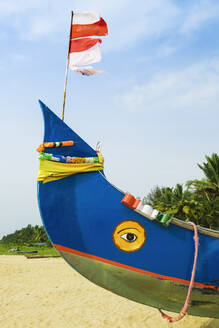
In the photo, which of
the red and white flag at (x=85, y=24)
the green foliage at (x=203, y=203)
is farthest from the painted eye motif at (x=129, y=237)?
the green foliage at (x=203, y=203)

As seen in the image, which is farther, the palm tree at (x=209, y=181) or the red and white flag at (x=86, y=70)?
the palm tree at (x=209, y=181)

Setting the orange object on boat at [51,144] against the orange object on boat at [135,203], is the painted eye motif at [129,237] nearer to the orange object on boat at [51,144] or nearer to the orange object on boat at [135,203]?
the orange object on boat at [135,203]

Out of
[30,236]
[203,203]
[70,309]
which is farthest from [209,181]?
[30,236]

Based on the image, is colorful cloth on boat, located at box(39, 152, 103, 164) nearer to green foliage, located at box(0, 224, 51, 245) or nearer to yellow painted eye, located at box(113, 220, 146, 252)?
yellow painted eye, located at box(113, 220, 146, 252)

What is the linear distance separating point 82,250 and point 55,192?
87 cm

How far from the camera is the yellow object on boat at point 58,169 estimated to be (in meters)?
3.85

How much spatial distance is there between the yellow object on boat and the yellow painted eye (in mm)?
863

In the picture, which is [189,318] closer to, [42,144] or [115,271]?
[115,271]

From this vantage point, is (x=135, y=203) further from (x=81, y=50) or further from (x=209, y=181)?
(x=209, y=181)

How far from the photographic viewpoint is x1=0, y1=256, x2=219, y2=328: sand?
5898mm

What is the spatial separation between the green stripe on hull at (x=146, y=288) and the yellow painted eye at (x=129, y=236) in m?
0.32

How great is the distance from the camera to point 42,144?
391 centimetres

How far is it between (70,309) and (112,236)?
407 cm

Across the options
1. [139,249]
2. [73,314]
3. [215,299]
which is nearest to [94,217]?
[139,249]
